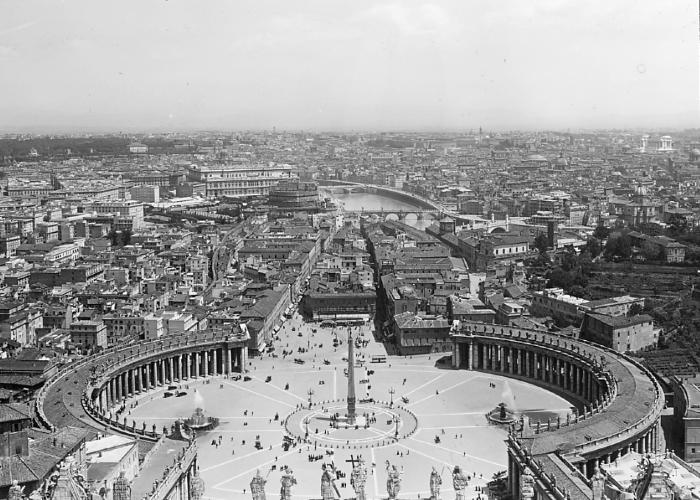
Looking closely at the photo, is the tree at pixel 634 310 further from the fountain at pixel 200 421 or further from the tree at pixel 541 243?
the fountain at pixel 200 421

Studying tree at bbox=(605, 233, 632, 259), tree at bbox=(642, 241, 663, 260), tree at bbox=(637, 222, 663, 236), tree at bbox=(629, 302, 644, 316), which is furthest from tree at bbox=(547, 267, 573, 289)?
tree at bbox=(637, 222, 663, 236)

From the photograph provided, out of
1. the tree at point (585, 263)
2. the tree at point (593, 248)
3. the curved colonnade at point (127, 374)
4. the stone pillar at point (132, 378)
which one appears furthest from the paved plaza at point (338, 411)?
the tree at point (593, 248)

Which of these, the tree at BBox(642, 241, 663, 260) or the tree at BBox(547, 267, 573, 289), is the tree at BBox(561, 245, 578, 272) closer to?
the tree at BBox(547, 267, 573, 289)

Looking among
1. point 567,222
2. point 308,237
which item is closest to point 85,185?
point 308,237

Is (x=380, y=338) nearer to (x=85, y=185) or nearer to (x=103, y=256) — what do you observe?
(x=103, y=256)

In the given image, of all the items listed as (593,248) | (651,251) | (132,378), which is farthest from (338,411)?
(593,248)

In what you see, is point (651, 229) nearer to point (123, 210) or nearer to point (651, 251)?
point (651, 251)

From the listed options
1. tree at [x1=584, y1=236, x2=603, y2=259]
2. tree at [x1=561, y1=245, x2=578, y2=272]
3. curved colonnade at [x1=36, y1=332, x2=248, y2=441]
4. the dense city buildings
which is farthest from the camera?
tree at [x1=584, y1=236, x2=603, y2=259]
